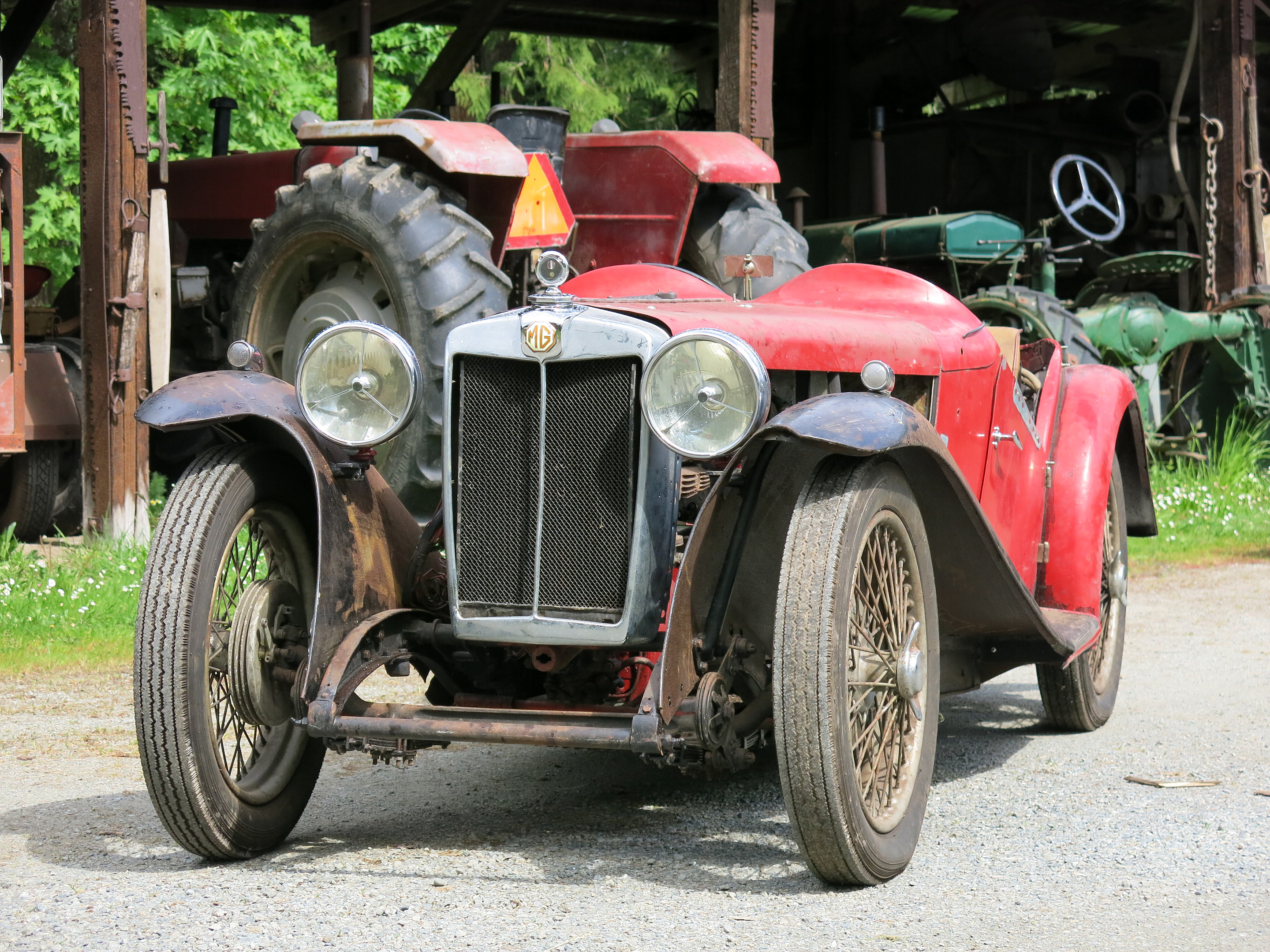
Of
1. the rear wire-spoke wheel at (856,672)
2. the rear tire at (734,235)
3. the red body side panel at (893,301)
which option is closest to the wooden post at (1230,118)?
the rear tire at (734,235)

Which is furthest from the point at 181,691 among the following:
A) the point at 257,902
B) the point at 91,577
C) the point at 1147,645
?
the point at 1147,645

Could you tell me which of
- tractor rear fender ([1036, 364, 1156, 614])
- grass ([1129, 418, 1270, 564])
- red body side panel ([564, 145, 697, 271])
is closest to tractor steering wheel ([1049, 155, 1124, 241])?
grass ([1129, 418, 1270, 564])

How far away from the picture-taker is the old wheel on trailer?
5.65 m

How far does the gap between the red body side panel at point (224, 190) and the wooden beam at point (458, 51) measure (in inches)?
125

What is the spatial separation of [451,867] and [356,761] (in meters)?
1.28

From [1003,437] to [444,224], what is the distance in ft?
8.32

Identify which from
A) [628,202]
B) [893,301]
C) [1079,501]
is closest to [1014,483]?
[1079,501]

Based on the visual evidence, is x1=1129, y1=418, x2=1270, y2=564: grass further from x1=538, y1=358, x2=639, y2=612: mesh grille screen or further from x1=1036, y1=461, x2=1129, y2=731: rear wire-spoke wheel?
x1=538, y1=358, x2=639, y2=612: mesh grille screen

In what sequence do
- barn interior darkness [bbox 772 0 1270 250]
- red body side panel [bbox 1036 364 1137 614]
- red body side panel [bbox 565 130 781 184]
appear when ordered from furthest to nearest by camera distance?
barn interior darkness [bbox 772 0 1270 250], red body side panel [bbox 565 130 781 184], red body side panel [bbox 1036 364 1137 614]

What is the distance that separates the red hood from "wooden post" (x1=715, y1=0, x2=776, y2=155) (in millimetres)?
3794

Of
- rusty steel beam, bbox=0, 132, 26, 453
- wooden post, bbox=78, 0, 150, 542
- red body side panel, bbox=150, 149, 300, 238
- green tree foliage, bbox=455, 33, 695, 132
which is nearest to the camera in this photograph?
rusty steel beam, bbox=0, 132, 26, 453

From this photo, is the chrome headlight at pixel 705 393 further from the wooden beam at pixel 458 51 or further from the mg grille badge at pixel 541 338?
the wooden beam at pixel 458 51

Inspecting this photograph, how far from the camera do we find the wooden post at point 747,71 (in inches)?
314

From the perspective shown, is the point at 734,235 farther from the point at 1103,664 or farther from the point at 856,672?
the point at 856,672
